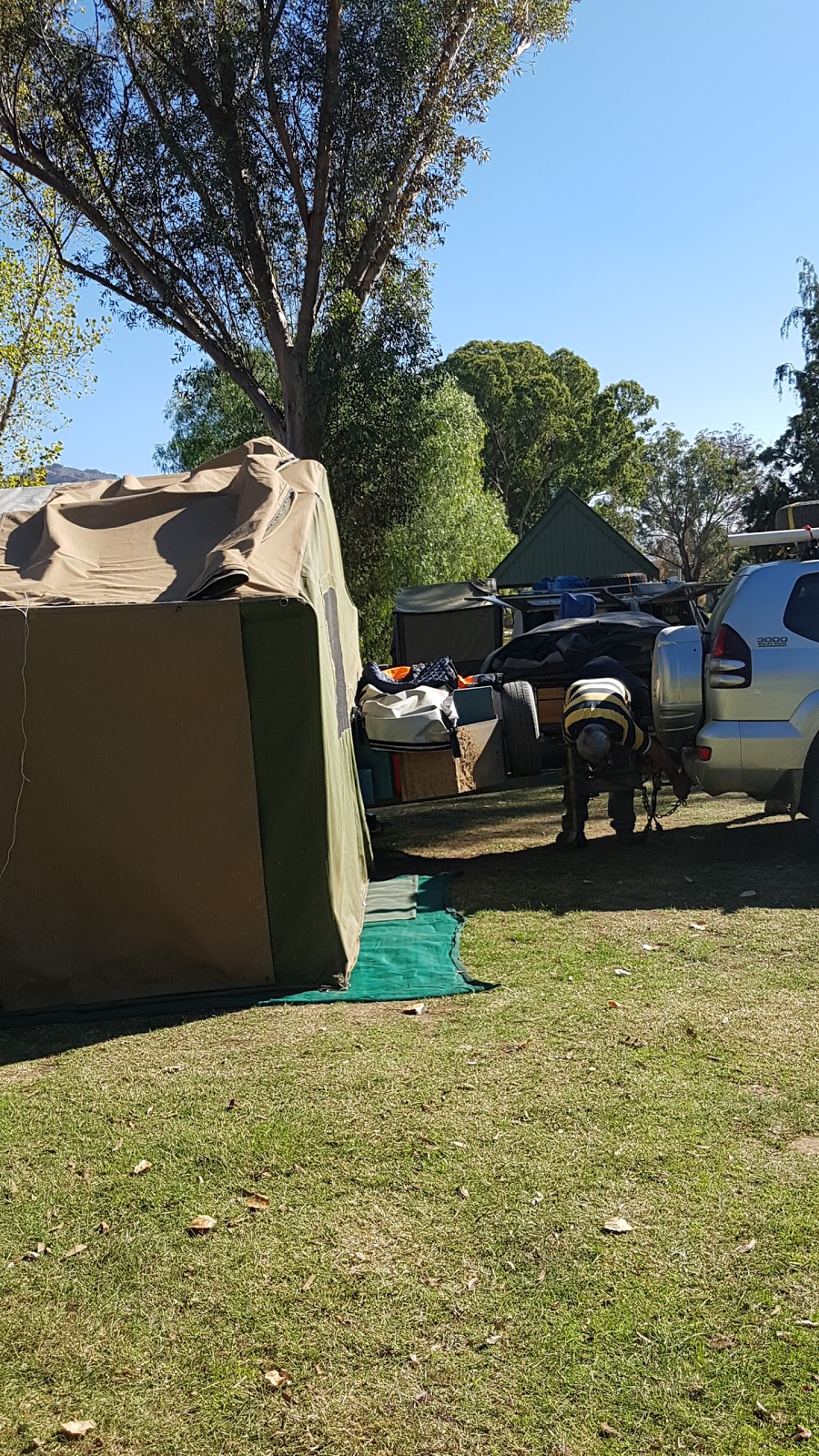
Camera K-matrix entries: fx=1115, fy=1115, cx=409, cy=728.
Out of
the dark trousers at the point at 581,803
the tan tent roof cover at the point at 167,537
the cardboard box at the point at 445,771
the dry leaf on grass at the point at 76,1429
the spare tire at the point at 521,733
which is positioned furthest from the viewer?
the spare tire at the point at 521,733

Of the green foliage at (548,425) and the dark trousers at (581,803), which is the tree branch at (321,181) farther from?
the green foliage at (548,425)

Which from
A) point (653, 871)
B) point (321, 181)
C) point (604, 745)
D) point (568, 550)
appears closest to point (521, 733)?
point (604, 745)

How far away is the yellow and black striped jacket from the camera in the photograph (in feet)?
25.2

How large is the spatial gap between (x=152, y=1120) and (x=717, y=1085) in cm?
223

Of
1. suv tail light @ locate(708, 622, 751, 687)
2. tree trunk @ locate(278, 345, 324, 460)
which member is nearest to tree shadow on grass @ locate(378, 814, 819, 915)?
suv tail light @ locate(708, 622, 751, 687)

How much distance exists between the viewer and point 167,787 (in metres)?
5.82

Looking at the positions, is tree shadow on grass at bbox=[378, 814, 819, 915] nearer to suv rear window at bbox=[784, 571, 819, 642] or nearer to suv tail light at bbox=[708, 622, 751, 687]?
suv tail light at bbox=[708, 622, 751, 687]

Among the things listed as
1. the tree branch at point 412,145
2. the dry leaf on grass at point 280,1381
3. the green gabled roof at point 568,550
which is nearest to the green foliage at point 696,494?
the green gabled roof at point 568,550

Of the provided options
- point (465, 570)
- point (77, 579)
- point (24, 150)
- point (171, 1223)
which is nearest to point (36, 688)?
point (77, 579)

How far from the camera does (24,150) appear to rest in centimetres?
1703

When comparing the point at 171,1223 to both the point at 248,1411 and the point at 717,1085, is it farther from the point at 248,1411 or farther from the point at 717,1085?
the point at 717,1085

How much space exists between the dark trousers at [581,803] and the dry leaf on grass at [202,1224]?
4.86 m

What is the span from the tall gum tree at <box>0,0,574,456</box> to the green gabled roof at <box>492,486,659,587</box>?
10.9 meters

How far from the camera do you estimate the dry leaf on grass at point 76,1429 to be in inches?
106
